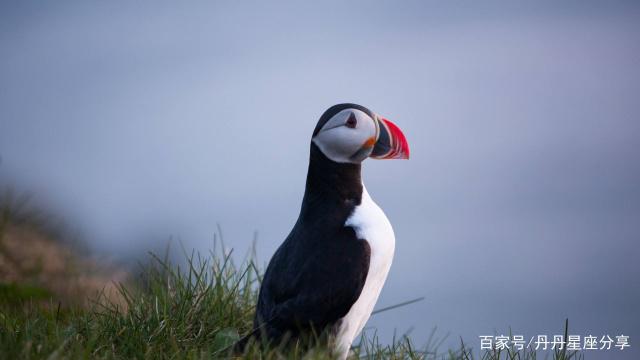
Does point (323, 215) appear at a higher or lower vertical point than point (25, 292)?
higher

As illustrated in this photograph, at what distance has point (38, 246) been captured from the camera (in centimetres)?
941

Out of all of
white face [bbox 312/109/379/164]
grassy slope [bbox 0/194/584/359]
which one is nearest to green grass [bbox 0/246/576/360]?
grassy slope [bbox 0/194/584/359]

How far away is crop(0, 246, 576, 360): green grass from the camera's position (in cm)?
491

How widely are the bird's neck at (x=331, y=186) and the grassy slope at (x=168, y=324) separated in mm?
1001

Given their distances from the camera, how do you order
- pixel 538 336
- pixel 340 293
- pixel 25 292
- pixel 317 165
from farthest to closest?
pixel 25 292
pixel 538 336
pixel 317 165
pixel 340 293

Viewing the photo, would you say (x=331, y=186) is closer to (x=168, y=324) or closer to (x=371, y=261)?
(x=371, y=261)

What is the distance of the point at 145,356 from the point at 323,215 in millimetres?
1639

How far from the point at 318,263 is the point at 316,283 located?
146 millimetres

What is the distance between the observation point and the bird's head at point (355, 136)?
522 cm

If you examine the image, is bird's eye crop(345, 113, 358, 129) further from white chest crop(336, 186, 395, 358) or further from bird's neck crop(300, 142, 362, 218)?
white chest crop(336, 186, 395, 358)

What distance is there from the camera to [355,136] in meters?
5.21

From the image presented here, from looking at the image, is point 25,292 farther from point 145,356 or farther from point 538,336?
point 538,336

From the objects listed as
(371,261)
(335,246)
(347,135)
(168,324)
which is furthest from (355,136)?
(168,324)

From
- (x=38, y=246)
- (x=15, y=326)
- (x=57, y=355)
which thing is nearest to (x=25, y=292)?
(x=38, y=246)
